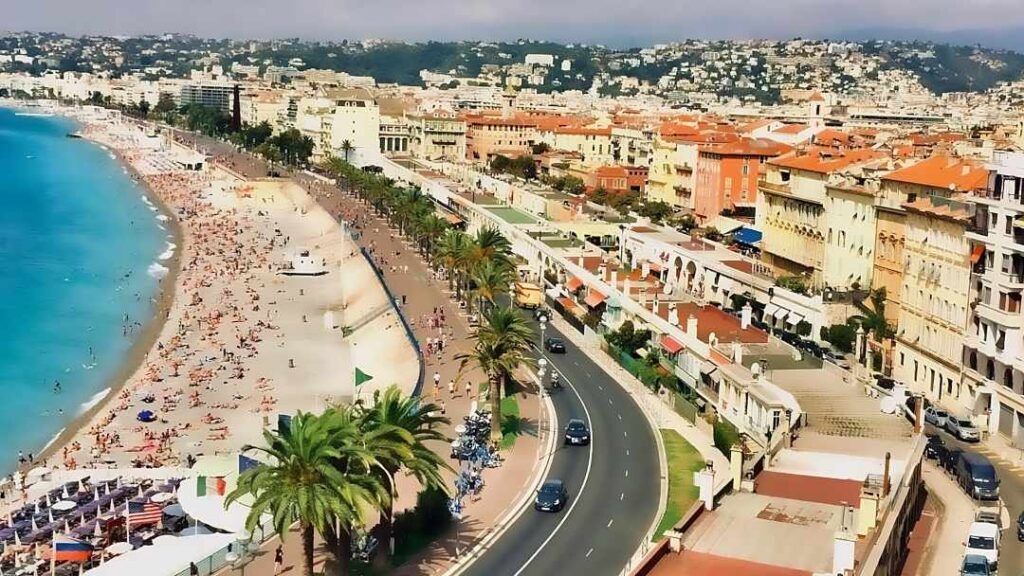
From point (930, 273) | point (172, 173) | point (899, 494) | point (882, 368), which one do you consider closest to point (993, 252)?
point (930, 273)

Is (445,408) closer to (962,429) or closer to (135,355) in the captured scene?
(962,429)

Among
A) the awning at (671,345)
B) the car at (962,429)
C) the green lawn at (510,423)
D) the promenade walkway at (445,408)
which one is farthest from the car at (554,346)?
the car at (962,429)

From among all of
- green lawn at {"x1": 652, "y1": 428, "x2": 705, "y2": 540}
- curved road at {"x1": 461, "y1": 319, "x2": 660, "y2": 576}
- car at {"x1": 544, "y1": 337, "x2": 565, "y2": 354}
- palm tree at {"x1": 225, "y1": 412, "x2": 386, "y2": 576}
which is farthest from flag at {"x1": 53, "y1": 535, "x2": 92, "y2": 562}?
car at {"x1": 544, "y1": 337, "x2": 565, "y2": 354}

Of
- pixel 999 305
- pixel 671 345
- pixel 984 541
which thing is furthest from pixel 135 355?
pixel 984 541

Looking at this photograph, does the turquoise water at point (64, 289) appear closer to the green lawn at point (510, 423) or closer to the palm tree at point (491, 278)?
the palm tree at point (491, 278)

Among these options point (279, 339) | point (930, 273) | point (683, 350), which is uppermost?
point (930, 273)

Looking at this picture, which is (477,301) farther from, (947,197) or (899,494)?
(899,494)
